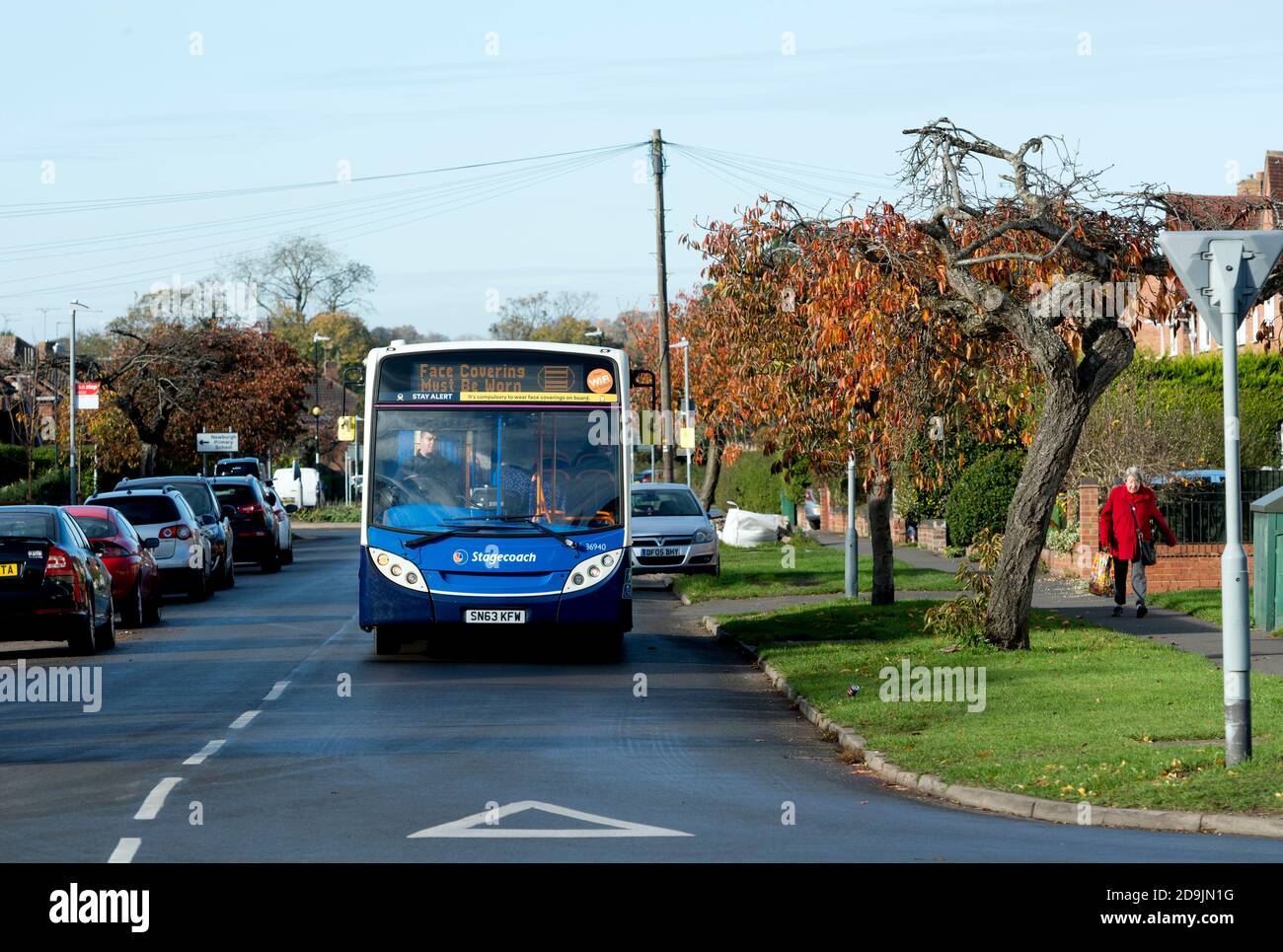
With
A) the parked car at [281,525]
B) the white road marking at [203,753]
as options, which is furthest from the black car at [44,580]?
the parked car at [281,525]

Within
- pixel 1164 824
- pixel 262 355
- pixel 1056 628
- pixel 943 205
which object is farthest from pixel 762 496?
pixel 1164 824

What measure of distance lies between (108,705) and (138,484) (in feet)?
54.2

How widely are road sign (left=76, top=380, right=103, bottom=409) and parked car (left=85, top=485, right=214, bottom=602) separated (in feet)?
52.8

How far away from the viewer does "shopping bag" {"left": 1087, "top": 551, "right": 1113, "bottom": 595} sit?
2605 cm

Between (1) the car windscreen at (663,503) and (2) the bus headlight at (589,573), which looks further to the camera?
(1) the car windscreen at (663,503)

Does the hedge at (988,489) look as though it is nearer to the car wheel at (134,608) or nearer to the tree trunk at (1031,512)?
the tree trunk at (1031,512)

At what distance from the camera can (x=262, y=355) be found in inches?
2308

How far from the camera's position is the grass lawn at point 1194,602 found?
21.9 m

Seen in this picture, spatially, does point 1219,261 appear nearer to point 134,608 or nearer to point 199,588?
point 134,608

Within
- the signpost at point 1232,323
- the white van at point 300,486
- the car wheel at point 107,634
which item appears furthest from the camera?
the white van at point 300,486

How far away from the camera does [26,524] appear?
61.9 ft

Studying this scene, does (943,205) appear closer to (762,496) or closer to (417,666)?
(417,666)

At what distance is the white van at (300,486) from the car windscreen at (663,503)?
131 ft

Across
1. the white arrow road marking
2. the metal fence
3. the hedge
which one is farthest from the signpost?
the hedge
